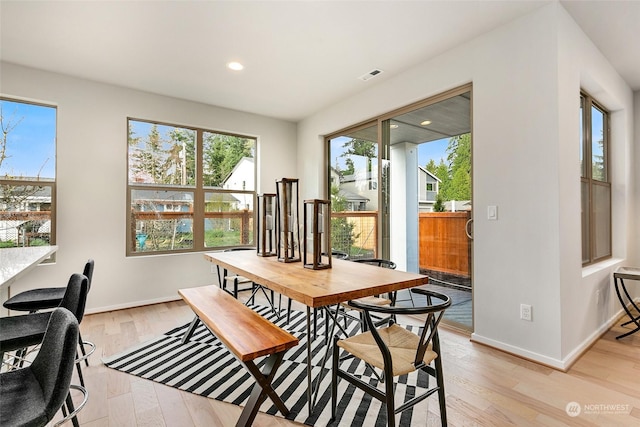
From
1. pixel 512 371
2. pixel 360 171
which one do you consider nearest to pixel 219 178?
pixel 360 171

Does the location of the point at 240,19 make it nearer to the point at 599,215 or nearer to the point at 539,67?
the point at 539,67

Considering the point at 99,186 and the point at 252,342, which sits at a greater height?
the point at 99,186

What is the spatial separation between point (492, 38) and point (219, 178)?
3631mm

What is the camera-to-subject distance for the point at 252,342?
1649mm

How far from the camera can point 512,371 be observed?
222cm

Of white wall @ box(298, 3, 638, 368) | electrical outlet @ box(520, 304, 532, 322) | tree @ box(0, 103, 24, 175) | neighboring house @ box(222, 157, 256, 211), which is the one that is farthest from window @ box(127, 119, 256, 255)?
electrical outlet @ box(520, 304, 532, 322)

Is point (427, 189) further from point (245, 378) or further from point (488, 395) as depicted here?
point (245, 378)

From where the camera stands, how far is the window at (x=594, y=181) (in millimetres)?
2996

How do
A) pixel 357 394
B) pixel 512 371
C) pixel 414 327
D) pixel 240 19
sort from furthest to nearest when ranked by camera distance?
pixel 414 327 → pixel 240 19 → pixel 512 371 → pixel 357 394

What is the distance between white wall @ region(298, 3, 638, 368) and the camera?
228 cm

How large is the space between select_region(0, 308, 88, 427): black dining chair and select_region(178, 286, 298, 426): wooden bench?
2.38 ft

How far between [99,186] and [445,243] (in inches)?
154

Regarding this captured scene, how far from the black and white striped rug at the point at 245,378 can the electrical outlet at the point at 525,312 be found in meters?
0.95

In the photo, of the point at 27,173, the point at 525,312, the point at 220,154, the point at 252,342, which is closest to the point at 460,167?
the point at 525,312
